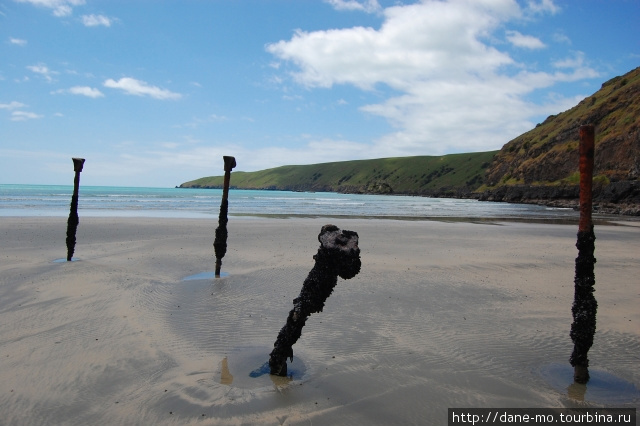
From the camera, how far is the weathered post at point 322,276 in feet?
20.2

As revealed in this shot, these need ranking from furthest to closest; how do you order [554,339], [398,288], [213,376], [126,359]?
[398,288] → [554,339] → [126,359] → [213,376]

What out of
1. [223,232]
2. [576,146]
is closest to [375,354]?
[223,232]

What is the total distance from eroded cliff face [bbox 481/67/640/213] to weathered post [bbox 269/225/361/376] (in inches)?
A: 2386

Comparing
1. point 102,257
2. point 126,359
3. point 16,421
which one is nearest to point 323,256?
point 126,359

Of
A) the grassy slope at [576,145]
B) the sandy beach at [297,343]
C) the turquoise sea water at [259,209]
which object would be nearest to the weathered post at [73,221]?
the sandy beach at [297,343]

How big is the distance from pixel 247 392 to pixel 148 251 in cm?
1342

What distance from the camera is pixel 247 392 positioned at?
235 inches

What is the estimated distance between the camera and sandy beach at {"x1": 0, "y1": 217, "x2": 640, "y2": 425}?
566cm

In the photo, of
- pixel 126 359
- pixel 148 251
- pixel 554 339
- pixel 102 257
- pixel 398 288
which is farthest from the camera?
pixel 148 251

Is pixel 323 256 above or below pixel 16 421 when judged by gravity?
above

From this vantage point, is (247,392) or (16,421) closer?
(16,421)

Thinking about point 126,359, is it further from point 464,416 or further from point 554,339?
point 554,339

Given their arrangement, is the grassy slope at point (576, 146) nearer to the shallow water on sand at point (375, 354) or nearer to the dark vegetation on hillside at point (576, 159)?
the dark vegetation on hillside at point (576, 159)

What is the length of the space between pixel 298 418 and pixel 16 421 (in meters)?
3.31
